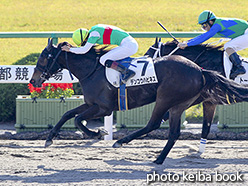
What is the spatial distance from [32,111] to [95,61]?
2.23 m

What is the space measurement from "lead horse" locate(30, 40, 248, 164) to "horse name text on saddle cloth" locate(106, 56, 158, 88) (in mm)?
60

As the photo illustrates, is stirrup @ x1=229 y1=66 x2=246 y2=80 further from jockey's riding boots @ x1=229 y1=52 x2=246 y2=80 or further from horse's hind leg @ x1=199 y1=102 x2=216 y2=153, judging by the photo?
horse's hind leg @ x1=199 y1=102 x2=216 y2=153

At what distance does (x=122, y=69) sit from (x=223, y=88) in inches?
52.7

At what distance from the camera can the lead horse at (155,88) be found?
6.03 metres

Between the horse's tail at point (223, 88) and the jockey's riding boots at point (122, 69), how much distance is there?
958 mm

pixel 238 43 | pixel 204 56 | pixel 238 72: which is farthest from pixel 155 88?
pixel 238 43

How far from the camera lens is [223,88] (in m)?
6.15

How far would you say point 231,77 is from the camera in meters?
6.83

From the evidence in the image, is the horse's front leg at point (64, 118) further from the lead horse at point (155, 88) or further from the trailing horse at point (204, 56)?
the trailing horse at point (204, 56)

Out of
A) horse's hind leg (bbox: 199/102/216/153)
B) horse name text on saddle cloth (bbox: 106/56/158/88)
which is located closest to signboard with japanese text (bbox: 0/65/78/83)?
horse name text on saddle cloth (bbox: 106/56/158/88)

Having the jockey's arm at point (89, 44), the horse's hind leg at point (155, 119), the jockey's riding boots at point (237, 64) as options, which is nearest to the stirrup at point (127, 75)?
the horse's hind leg at point (155, 119)

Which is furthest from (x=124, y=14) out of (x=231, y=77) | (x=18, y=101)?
(x=231, y=77)

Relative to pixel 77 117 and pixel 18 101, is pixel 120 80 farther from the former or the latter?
pixel 18 101

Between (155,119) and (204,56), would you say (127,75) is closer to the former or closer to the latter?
(155,119)
